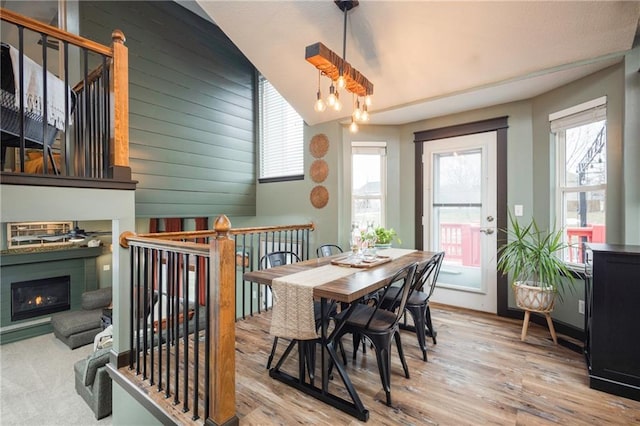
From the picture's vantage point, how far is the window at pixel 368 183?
14.2 ft

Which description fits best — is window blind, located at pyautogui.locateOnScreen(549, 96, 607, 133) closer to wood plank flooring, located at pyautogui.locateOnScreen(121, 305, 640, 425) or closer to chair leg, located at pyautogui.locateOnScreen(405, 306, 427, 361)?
wood plank flooring, located at pyautogui.locateOnScreen(121, 305, 640, 425)

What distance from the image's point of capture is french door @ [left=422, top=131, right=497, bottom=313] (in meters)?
3.65

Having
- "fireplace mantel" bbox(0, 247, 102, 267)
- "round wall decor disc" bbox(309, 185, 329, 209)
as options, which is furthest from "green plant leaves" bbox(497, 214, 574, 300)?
"fireplace mantel" bbox(0, 247, 102, 267)

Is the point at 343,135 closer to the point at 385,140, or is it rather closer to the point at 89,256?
the point at 385,140

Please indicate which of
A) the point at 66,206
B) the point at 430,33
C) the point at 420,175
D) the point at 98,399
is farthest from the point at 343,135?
the point at 98,399

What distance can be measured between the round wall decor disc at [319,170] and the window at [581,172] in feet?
8.62

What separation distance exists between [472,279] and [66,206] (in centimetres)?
415

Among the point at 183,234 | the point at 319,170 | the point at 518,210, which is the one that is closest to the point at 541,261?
the point at 518,210

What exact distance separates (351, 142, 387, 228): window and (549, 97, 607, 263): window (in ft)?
6.43

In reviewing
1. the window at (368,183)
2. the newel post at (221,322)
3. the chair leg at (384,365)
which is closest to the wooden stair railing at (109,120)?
the newel post at (221,322)

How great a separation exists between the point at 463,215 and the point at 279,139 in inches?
125

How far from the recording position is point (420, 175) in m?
4.16

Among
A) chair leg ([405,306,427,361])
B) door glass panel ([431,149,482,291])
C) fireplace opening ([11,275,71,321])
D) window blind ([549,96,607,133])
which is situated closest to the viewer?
chair leg ([405,306,427,361])

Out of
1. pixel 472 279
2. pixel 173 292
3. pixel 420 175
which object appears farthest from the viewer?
pixel 420 175
